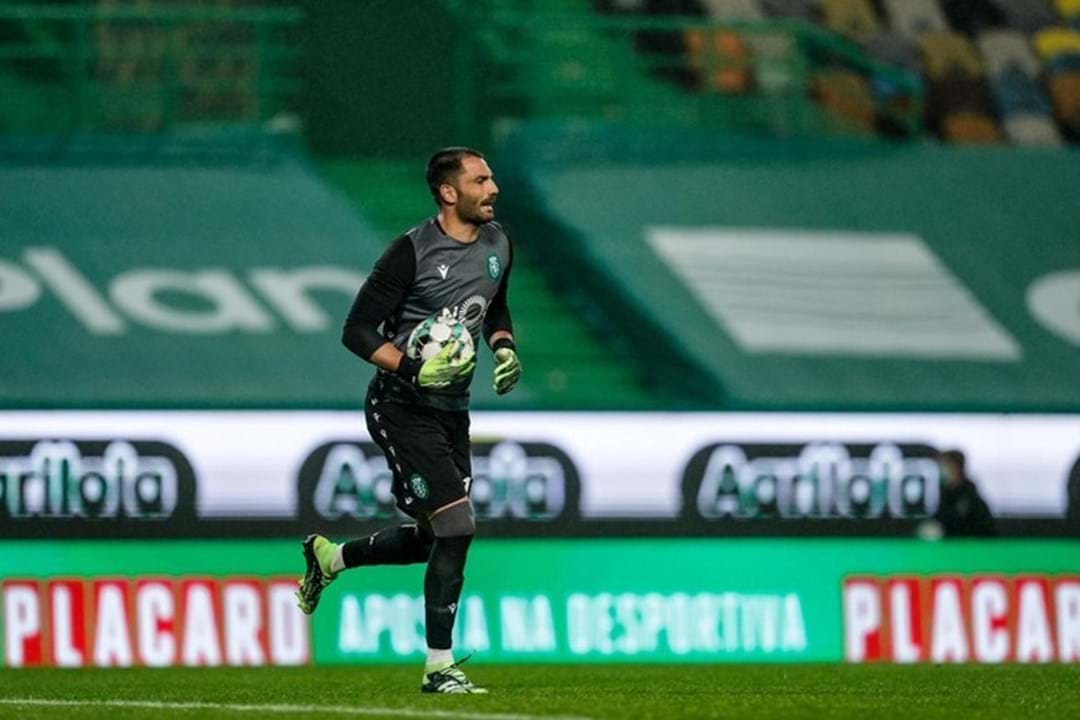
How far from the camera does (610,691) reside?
10.8m

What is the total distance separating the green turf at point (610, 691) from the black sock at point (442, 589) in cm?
25

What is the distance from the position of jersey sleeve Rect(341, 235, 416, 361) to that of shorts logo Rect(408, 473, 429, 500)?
502mm

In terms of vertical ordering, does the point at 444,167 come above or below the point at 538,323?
above

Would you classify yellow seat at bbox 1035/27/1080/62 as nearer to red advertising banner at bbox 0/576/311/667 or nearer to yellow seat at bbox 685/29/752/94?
yellow seat at bbox 685/29/752/94

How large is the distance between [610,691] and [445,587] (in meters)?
1.10

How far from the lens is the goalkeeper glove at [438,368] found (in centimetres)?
990

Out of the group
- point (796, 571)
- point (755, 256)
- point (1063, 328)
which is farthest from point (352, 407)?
point (1063, 328)

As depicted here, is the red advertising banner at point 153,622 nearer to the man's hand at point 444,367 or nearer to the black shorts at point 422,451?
the black shorts at point 422,451

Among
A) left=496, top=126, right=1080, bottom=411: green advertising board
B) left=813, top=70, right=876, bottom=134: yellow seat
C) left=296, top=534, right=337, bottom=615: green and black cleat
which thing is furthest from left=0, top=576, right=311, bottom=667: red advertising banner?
left=813, top=70, right=876, bottom=134: yellow seat

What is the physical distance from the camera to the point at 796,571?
16.8 metres

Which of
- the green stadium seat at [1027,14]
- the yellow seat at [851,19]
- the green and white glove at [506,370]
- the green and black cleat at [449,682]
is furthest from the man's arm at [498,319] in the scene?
the green stadium seat at [1027,14]

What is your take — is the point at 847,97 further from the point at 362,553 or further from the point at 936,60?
the point at 362,553

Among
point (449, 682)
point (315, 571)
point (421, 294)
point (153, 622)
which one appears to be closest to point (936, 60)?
point (153, 622)

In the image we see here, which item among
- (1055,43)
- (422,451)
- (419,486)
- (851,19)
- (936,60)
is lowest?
(419,486)
